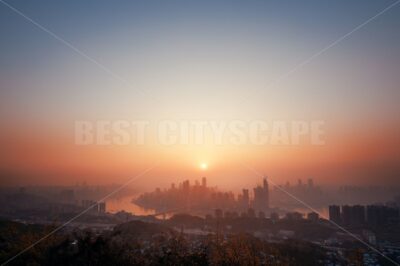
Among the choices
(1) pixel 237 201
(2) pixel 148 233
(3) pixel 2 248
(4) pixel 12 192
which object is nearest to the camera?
(3) pixel 2 248

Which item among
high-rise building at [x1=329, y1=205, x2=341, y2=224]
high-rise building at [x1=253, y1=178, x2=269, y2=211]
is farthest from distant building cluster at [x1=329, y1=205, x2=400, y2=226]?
high-rise building at [x1=253, y1=178, x2=269, y2=211]

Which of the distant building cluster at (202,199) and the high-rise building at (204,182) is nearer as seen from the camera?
the distant building cluster at (202,199)

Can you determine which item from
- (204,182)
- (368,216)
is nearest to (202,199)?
(204,182)

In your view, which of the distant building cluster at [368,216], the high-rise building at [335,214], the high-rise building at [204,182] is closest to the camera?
the distant building cluster at [368,216]

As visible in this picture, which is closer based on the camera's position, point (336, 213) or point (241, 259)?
point (241, 259)

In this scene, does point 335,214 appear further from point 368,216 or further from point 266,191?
point 266,191

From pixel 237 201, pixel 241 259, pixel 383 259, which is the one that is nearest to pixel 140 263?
pixel 241 259

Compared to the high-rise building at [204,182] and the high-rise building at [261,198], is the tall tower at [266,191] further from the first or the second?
the high-rise building at [204,182]

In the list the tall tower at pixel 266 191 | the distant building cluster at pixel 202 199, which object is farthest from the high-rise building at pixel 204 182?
the tall tower at pixel 266 191

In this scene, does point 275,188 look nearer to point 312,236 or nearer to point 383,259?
point 312,236

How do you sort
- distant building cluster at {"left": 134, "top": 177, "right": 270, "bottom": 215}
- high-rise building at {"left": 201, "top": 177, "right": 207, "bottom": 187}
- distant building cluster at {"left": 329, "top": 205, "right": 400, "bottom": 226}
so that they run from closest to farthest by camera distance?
distant building cluster at {"left": 329, "top": 205, "right": 400, "bottom": 226}, distant building cluster at {"left": 134, "top": 177, "right": 270, "bottom": 215}, high-rise building at {"left": 201, "top": 177, "right": 207, "bottom": 187}

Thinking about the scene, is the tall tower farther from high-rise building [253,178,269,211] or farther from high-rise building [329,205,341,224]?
high-rise building [329,205,341,224]
